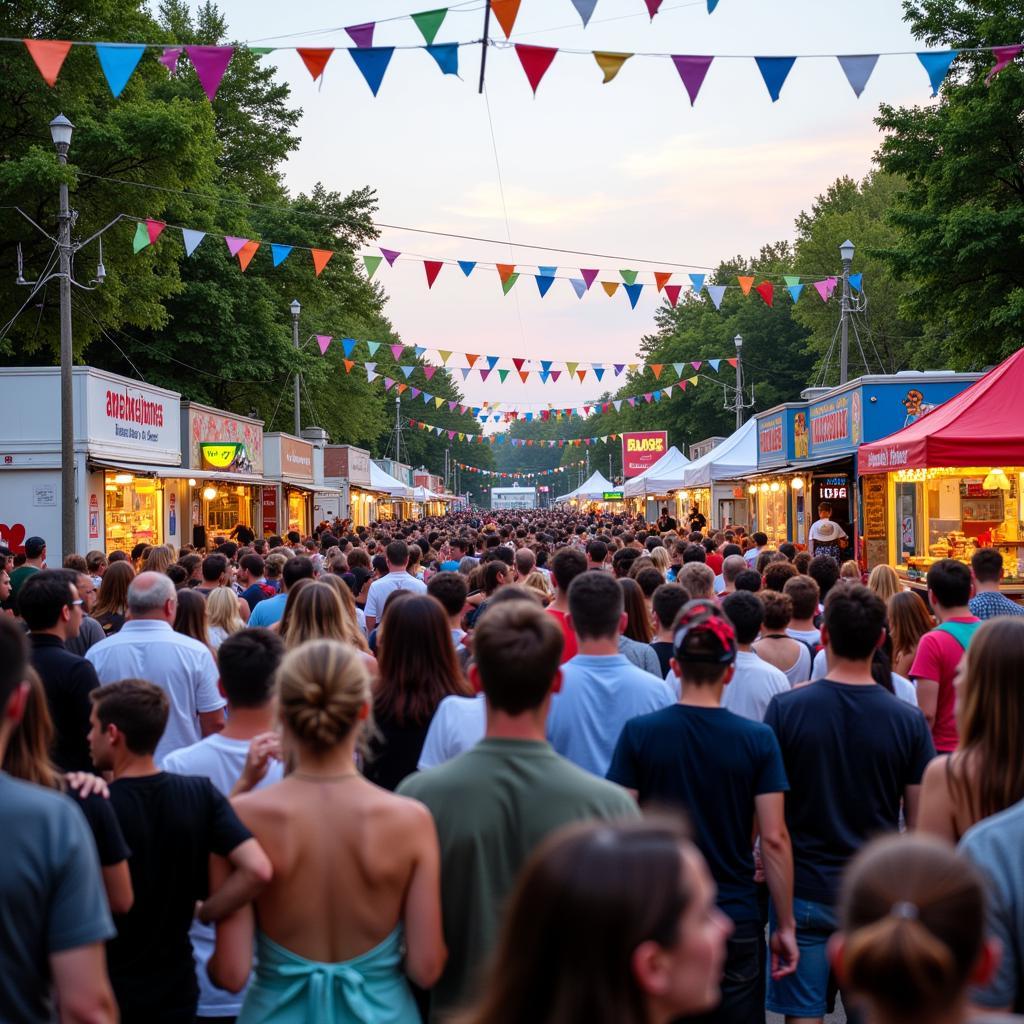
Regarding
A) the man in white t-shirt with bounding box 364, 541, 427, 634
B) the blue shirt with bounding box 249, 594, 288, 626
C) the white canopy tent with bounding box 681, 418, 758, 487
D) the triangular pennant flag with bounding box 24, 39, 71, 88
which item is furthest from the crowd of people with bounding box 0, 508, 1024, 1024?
the white canopy tent with bounding box 681, 418, 758, 487

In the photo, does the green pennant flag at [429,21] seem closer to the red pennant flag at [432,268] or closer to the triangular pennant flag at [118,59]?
the triangular pennant flag at [118,59]

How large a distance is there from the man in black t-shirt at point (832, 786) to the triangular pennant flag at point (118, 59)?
9319 mm

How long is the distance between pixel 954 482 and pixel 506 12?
11.3 metres

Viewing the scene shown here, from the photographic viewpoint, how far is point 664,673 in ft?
21.1

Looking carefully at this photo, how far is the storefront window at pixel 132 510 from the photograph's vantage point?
22.0 meters

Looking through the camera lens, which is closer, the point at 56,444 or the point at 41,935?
the point at 41,935

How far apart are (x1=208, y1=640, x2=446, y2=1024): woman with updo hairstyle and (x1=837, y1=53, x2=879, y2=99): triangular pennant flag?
10484mm

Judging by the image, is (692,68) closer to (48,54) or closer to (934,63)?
(934,63)

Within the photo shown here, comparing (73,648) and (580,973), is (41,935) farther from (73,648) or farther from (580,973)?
(73,648)

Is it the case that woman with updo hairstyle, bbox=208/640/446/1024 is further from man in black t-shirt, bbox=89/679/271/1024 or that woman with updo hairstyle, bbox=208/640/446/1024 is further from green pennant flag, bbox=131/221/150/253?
green pennant flag, bbox=131/221/150/253

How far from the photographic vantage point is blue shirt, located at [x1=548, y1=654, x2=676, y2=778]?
4410 mm

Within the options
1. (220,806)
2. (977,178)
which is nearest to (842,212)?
(977,178)

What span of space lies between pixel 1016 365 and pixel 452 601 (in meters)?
9.49

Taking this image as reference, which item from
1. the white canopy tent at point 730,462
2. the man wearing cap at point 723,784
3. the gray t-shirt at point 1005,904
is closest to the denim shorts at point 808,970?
the man wearing cap at point 723,784
